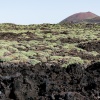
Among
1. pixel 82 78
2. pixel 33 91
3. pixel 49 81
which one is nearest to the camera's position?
pixel 33 91

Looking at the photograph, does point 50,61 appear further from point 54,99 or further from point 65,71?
point 54,99

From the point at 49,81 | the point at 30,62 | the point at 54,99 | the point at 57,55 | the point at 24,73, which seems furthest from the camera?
the point at 57,55

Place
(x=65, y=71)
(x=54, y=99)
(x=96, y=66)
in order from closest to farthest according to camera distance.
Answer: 1. (x=54, y=99)
2. (x=65, y=71)
3. (x=96, y=66)

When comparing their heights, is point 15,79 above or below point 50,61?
above

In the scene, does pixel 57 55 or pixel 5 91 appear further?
pixel 57 55

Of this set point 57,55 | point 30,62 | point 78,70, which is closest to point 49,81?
point 78,70

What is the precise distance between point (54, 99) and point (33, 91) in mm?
1111

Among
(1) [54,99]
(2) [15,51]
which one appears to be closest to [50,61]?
(2) [15,51]

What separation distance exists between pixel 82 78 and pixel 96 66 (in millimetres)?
3603

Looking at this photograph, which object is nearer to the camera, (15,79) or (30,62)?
(15,79)

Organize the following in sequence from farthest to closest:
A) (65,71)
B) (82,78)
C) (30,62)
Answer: (30,62) → (65,71) → (82,78)

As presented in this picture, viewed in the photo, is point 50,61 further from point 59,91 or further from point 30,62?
point 59,91

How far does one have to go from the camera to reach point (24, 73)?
1549cm

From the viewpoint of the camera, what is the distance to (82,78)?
14.5m
